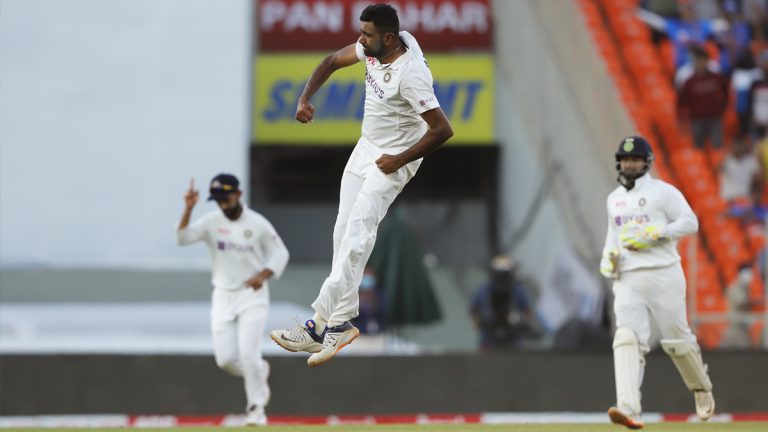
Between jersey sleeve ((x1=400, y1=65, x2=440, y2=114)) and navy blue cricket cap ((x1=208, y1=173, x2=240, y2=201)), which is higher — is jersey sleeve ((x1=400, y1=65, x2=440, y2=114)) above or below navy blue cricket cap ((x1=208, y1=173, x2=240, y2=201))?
above

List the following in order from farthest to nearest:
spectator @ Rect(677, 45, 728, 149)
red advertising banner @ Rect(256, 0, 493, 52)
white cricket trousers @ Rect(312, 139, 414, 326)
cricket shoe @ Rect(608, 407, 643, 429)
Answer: red advertising banner @ Rect(256, 0, 493, 52) → spectator @ Rect(677, 45, 728, 149) → cricket shoe @ Rect(608, 407, 643, 429) → white cricket trousers @ Rect(312, 139, 414, 326)

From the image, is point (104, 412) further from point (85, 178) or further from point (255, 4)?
point (255, 4)

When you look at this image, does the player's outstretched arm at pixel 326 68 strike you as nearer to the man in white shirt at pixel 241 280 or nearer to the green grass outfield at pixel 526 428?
the green grass outfield at pixel 526 428

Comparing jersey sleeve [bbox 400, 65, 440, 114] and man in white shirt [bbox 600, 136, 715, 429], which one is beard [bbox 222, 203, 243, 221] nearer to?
man in white shirt [bbox 600, 136, 715, 429]

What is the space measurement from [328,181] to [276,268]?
355 inches

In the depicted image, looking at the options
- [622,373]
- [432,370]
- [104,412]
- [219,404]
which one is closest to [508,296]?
[432,370]

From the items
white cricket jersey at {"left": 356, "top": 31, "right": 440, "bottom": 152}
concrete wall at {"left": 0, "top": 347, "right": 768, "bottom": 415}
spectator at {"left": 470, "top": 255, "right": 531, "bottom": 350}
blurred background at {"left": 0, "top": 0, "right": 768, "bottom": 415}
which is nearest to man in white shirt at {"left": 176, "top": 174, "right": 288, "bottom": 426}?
concrete wall at {"left": 0, "top": 347, "right": 768, "bottom": 415}

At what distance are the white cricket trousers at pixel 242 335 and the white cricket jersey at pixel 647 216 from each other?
2.97 metres

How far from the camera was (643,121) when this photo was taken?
59.5 feet

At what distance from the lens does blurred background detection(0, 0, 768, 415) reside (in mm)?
14336

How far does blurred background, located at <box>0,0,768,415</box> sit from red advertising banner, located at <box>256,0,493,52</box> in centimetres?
3

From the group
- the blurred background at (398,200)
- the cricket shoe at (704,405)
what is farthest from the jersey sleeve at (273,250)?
the cricket shoe at (704,405)

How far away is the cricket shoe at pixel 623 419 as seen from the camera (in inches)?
382

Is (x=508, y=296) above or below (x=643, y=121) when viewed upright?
below
